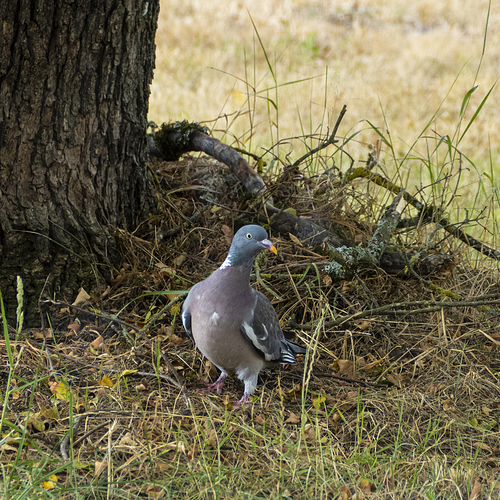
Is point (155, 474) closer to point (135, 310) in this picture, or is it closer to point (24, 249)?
point (135, 310)

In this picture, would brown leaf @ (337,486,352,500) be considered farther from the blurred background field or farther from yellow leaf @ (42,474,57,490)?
the blurred background field

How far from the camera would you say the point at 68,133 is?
2.69 metres

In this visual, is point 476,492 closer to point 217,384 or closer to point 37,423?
point 217,384

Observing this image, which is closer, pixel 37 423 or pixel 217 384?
pixel 37 423

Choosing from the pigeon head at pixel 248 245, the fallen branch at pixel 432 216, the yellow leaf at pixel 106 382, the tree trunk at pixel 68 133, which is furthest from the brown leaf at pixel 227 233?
the yellow leaf at pixel 106 382

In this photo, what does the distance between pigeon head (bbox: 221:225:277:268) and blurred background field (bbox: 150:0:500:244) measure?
3.42m

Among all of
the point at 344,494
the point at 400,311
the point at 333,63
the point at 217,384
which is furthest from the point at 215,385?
the point at 333,63

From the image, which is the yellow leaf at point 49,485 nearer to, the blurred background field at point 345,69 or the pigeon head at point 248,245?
the pigeon head at point 248,245

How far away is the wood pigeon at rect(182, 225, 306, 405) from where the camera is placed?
7.81 ft

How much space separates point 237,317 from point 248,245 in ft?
1.16

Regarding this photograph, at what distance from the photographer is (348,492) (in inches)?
72.0

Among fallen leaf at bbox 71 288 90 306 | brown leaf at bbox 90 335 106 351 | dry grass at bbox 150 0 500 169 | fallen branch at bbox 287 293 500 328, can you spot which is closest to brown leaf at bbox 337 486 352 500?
fallen branch at bbox 287 293 500 328

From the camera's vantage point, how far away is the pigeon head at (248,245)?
7.72 feet

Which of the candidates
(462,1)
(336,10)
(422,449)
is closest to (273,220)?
(422,449)
